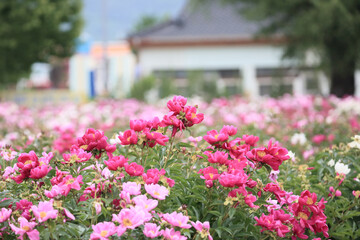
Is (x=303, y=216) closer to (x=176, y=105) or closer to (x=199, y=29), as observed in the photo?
(x=176, y=105)

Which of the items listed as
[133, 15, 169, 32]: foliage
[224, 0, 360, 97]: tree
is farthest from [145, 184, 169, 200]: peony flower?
[133, 15, 169, 32]: foliage

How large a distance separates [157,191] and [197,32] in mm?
21354

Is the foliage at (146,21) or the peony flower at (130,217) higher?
the foliage at (146,21)

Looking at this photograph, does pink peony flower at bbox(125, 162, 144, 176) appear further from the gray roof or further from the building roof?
the gray roof

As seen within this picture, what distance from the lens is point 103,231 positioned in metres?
1.62

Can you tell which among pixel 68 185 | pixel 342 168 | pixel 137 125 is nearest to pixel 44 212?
pixel 68 185

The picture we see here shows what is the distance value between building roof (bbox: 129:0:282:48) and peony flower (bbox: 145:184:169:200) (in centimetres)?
1935

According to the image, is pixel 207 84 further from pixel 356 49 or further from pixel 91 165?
pixel 91 165

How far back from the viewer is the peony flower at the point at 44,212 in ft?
5.28

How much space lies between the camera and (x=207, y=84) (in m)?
14.7

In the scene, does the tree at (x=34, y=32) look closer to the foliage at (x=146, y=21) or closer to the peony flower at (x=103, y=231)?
the peony flower at (x=103, y=231)

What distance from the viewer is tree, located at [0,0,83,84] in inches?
788

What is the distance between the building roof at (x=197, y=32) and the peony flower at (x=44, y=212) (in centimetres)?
1957

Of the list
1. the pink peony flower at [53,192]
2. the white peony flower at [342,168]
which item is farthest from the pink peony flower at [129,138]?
the white peony flower at [342,168]
